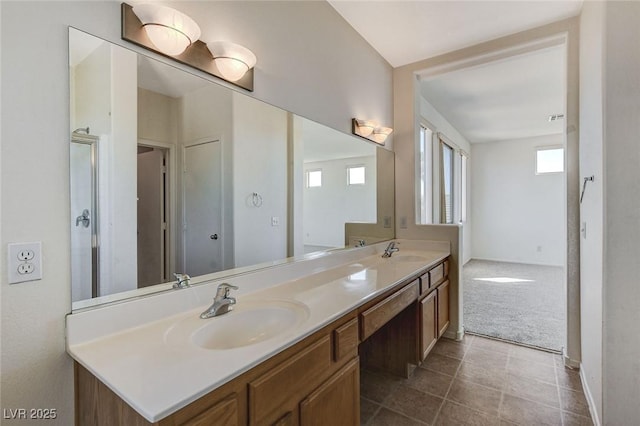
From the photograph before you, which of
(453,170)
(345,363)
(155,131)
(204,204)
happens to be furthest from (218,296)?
(453,170)

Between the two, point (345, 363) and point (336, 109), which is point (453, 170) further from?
point (345, 363)

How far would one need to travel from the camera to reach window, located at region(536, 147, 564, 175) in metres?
5.98

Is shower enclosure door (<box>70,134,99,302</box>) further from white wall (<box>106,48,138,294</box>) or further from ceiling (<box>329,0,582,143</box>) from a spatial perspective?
ceiling (<box>329,0,582,143</box>)

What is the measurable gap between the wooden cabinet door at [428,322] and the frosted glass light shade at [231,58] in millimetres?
1884

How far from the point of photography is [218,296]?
1.25 m

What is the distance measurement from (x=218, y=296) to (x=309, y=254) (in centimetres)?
83

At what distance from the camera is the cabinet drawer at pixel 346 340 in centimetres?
123

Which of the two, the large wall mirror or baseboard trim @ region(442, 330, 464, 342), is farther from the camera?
baseboard trim @ region(442, 330, 464, 342)

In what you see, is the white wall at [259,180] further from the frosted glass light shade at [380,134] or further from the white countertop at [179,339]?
the frosted glass light shade at [380,134]

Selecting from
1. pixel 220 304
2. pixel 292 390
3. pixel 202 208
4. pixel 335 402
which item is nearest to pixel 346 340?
pixel 335 402

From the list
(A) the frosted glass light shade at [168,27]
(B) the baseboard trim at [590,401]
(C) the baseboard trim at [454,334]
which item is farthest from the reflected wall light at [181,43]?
(C) the baseboard trim at [454,334]

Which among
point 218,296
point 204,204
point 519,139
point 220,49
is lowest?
point 218,296

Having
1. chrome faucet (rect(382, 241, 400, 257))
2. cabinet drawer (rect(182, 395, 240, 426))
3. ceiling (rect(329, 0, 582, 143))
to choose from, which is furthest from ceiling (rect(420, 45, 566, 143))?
cabinet drawer (rect(182, 395, 240, 426))

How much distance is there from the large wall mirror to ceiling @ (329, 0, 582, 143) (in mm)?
1108
